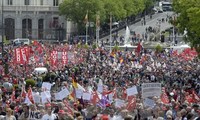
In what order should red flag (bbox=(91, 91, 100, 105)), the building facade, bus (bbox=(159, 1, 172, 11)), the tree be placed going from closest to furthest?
red flag (bbox=(91, 91, 100, 105))
the tree
the building facade
bus (bbox=(159, 1, 172, 11))

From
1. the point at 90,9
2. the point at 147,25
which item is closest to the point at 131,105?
the point at 90,9

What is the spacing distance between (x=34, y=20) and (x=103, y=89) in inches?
2965

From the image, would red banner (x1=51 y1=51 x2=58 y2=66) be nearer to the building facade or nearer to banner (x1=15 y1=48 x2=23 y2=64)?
banner (x1=15 y1=48 x2=23 y2=64)

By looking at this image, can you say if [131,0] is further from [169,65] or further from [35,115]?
[35,115]

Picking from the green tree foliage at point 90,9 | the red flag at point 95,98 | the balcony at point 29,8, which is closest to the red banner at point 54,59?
the red flag at point 95,98

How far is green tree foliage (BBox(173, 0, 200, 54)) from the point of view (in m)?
50.6

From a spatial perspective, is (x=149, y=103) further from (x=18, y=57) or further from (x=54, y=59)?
(x=54, y=59)

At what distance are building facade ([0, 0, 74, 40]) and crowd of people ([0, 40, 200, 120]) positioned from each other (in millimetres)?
33938

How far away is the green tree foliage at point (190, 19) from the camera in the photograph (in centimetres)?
5063

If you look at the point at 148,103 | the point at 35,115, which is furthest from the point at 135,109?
the point at 35,115

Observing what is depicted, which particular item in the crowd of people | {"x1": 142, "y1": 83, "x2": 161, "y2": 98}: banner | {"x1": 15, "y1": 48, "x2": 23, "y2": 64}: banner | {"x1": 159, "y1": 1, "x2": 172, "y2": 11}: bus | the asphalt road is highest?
{"x1": 159, "y1": 1, "x2": 172, "y2": 11}: bus

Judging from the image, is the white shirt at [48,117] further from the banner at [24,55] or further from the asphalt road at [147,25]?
the asphalt road at [147,25]

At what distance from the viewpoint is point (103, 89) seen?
3219 cm

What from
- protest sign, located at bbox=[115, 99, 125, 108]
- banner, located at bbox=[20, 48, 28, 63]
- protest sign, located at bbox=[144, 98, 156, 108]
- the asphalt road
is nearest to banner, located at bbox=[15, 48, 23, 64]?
banner, located at bbox=[20, 48, 28, 63]
